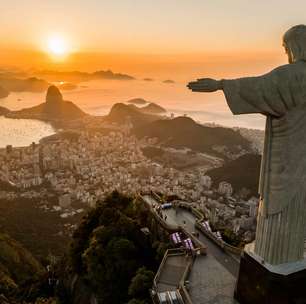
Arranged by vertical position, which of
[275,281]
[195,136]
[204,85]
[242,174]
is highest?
[204,85]

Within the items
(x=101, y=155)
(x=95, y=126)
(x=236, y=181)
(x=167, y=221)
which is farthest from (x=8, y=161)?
(x=167, y=221)

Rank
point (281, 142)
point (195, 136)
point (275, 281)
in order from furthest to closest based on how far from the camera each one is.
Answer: point (195, 136)
point (275, 281)
point (281, 142)

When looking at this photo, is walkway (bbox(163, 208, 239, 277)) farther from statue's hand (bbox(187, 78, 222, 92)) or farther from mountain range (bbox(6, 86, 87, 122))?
mountain range (bbox(6, 86, 87, 122))

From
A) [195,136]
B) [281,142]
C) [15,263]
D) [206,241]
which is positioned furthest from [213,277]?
[195,136]

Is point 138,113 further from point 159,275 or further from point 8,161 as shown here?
point 159,275

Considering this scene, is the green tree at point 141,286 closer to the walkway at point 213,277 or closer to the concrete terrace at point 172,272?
the concrete terrace at point 172,272

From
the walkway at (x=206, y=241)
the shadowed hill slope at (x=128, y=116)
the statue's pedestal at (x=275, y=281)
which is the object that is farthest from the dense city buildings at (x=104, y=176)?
the statue's pedestal at (x=275, y=281)

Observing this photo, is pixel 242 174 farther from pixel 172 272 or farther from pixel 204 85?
pixel 204 85

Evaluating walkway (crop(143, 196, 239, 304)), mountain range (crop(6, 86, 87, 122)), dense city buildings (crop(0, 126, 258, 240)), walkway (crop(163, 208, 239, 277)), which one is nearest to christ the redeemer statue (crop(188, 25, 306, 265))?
walkway (crop(143, 196, 239, 304))
